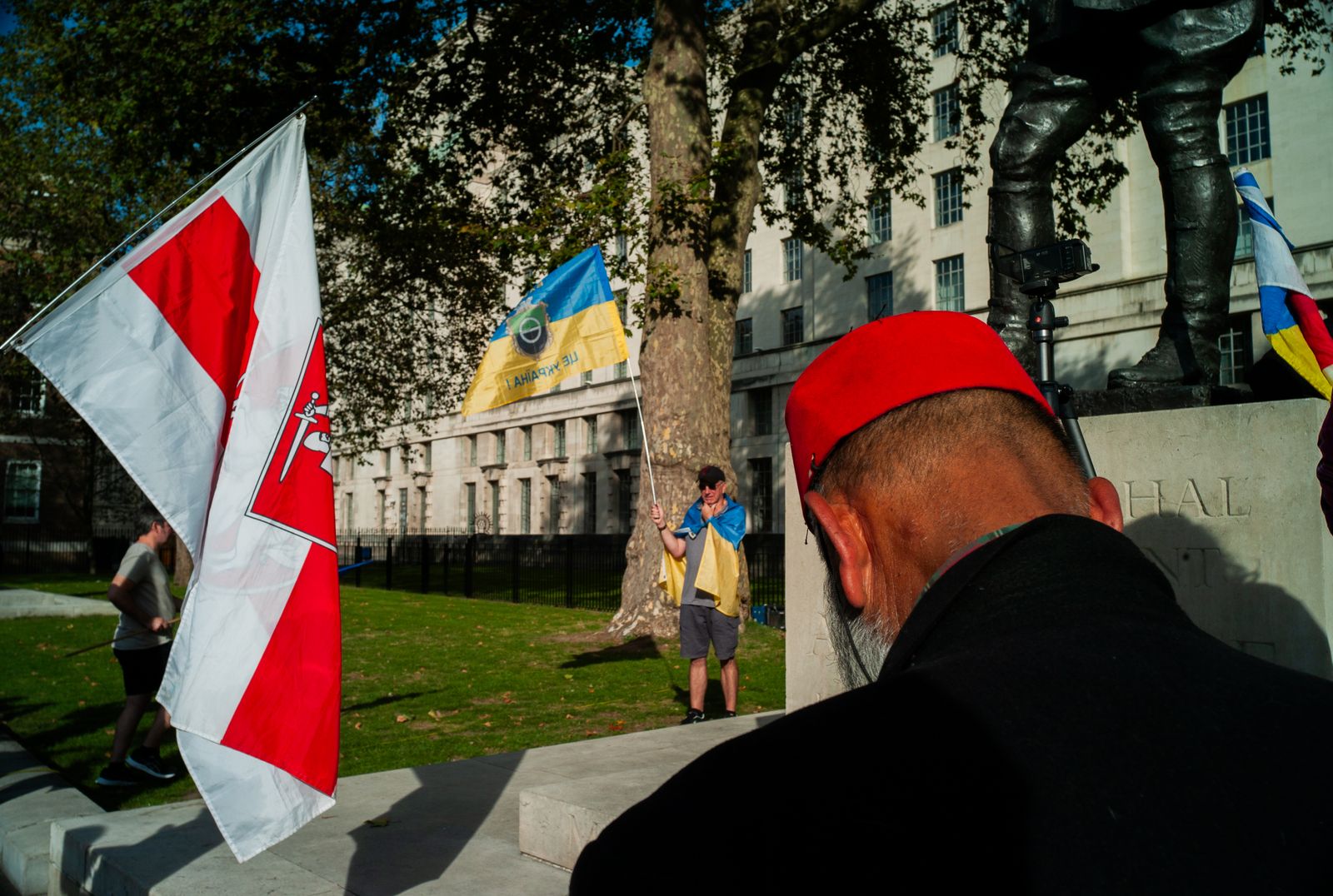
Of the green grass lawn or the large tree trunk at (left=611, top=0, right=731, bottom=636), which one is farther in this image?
the large tree trunk at (left=611, top=0, right=731, bottom=636)

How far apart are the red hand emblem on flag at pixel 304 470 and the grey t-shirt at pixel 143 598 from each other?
13.6ft

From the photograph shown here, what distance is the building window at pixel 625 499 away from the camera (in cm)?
5309

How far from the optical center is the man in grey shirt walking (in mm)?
7402

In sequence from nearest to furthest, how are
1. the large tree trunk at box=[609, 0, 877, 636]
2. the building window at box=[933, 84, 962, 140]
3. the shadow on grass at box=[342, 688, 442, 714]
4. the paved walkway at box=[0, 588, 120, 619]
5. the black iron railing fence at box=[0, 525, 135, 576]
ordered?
the shadow on grass at box=[342, 688, 442, 714] → the large tree trunk at box=[609, 0, 877, 636] → the paved walkway at box=[0, 588, 120, 619] → the building window at box=[933, 84, 962, 140] → the black iron railing fence at box=[0, 525, 135, 576]

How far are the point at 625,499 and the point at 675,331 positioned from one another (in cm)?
3981

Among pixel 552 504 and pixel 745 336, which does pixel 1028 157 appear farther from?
pixel 552 504

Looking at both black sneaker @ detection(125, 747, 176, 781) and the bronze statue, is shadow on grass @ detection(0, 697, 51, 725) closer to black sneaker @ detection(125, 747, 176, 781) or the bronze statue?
black sneaker @ detection(125, 747, 176, 781)

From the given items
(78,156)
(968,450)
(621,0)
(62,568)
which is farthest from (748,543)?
(62,568)

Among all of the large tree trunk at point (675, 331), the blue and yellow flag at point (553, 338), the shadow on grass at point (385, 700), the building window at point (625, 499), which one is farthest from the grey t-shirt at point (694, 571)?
the building window at point (625, 499)

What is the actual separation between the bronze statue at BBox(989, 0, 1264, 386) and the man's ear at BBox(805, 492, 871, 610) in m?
3.85

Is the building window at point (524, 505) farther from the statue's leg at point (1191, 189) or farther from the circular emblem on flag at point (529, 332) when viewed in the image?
the statue's leg at point (1191, 189)

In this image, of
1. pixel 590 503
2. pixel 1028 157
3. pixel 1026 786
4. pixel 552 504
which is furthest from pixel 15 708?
pixel 552 504

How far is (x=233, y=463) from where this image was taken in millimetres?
3941

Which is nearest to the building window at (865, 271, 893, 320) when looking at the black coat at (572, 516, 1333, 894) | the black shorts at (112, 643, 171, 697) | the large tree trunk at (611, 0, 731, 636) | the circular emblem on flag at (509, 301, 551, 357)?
the large tree trunk at (611, 0, 731, 636)
